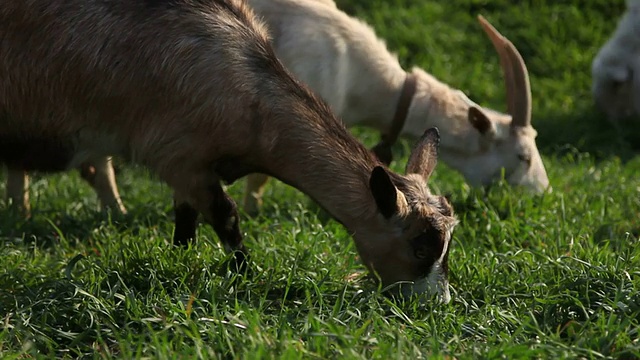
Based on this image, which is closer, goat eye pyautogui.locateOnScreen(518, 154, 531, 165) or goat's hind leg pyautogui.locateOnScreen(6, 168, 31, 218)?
goat's hind leg pyautogui.locateOnScreen(6, 168, 31, 218)

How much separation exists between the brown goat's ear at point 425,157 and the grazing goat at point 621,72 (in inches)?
206

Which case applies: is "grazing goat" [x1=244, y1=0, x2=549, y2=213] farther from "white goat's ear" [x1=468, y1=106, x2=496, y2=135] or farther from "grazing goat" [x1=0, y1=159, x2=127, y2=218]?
"grazing goat" [x1=0, y1=159, x2=127, y2=218]

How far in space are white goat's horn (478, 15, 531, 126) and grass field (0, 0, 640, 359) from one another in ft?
2.01

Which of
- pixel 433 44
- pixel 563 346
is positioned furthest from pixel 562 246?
pixel 433 44

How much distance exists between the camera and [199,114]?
509cm

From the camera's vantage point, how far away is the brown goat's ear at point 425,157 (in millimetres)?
5383

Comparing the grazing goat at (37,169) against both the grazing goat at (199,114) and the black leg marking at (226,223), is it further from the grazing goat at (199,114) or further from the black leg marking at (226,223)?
the black leg marking at (226,223)

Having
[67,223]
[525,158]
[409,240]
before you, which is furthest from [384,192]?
[525,158]

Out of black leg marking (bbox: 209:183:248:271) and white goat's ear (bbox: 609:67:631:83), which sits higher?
black leg marking (bbox: 209:183:248:271)

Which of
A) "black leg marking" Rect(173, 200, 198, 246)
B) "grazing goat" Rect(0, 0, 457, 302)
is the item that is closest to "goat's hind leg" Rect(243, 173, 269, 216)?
"black leg marking" Rect(173, 200, 198, 246)

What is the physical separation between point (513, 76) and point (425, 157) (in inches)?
79.6

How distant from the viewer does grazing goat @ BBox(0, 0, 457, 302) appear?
507 cm

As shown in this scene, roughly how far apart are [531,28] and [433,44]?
116 cm

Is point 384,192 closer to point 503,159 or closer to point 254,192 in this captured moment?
point 254,192
